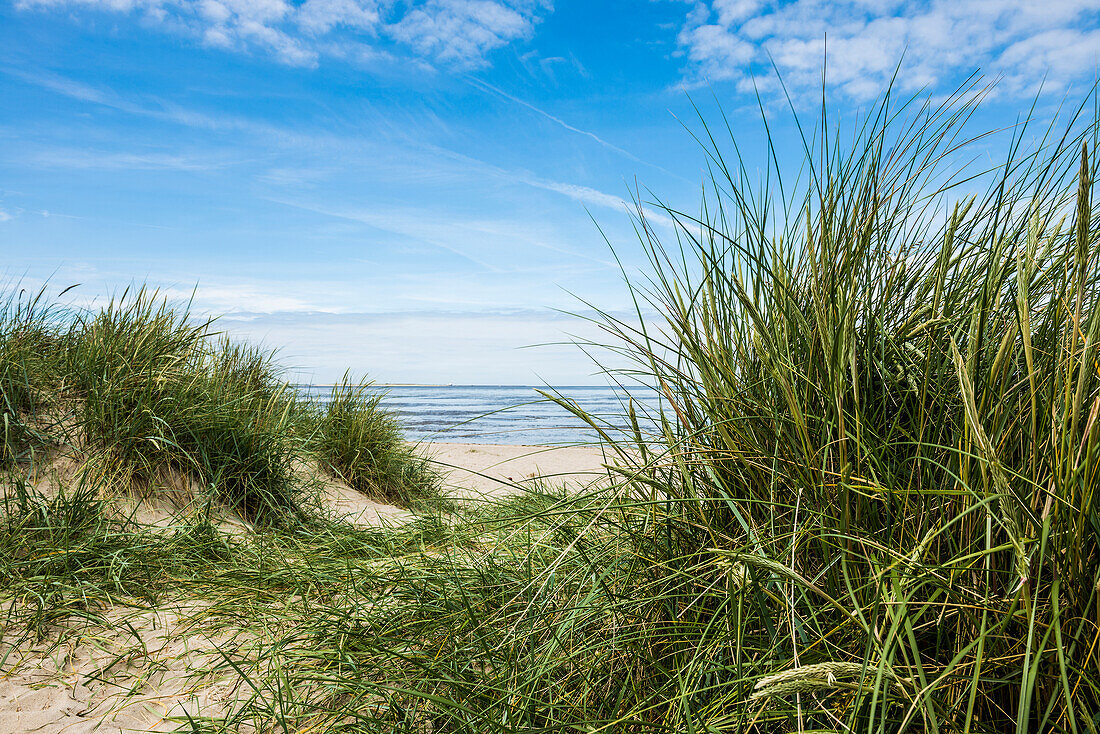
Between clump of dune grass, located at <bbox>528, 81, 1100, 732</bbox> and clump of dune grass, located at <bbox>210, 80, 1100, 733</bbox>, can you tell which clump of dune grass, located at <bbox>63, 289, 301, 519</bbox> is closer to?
clump of dune grass, located at <bbox>210, 80, 1100, 733</bbox>

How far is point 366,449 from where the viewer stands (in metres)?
5.41

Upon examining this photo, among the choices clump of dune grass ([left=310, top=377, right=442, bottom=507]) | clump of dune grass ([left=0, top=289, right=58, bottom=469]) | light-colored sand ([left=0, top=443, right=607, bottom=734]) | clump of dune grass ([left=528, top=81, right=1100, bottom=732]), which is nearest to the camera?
clump of dune grass ([left=528, top=81, right=1100, bottom=732])

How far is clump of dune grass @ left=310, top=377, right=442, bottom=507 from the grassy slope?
332 centimetres

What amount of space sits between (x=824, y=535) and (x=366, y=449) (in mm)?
4652

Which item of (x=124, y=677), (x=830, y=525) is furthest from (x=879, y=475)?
(x=124, y=677)

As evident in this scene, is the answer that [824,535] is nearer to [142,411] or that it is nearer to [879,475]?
[879,475]

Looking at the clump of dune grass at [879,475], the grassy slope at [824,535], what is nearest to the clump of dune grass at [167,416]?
the grassy slope at [824,535]

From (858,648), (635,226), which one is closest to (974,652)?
(858,648)

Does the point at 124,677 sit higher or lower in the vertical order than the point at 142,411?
lower

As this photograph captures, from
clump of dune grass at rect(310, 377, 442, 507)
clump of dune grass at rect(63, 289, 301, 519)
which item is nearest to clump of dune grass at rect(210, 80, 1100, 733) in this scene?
clump of dune grass at rect(63, 289, 301, 519)

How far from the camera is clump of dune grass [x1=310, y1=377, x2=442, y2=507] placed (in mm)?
5328

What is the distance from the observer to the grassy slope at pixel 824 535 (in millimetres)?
1121

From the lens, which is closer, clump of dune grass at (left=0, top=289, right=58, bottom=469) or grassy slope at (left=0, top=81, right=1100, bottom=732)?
grassy slope at (left=0, top=81, right=1100, bottom=732)

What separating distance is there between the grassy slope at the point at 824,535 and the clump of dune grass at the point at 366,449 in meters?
3.32
